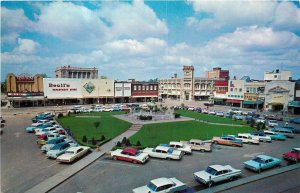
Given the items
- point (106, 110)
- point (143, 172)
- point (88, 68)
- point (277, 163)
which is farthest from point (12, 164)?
point (88, 68)

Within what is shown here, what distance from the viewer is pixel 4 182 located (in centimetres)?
1642

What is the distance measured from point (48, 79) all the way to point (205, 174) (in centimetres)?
6440

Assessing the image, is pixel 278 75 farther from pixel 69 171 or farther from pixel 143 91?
pixel 69 171

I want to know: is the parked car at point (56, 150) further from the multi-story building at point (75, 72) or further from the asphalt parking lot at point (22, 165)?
the multi-story building at point (75, 72)

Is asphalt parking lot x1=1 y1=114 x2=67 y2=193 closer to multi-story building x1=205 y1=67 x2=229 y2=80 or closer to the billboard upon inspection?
the billboard

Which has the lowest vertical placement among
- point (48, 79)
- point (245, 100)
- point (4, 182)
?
point (4, 182)

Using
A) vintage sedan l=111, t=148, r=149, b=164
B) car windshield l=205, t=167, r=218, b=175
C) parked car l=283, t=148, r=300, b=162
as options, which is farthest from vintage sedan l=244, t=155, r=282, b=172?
vintage sedan l=111, t=148, r=149, b=164

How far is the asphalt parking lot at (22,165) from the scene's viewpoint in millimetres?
16241

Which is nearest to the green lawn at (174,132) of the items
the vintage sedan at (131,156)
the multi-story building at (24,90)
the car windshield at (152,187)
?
the vintage sedan at (131,156)

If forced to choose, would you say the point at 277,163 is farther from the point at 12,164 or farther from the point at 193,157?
the point at 12,164

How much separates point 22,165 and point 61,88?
54357 mm

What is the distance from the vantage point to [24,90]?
6588cm

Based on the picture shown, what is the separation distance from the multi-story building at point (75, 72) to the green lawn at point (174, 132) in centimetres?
8165

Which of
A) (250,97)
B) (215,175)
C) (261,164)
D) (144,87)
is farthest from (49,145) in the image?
(144,87)
